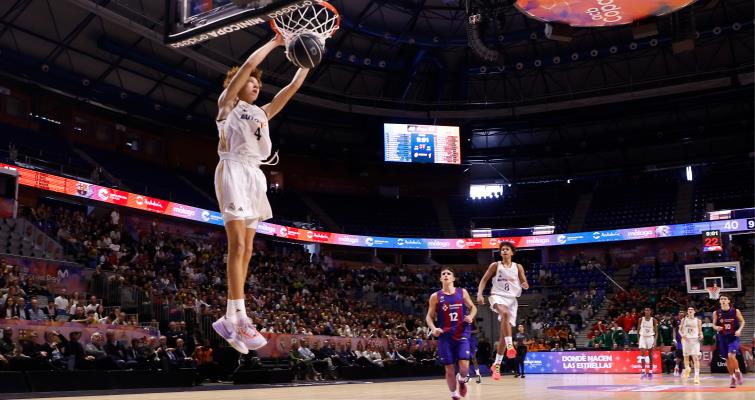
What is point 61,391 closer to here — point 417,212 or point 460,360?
point 460,360

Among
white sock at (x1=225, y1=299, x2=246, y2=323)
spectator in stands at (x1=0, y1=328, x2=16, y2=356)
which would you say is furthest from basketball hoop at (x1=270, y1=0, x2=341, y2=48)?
spectator in stands at (x1=0, y1=328, x2=16, y2=356)

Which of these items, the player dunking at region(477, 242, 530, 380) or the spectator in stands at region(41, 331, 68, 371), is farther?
the spectator in stands at region(41, 331, 68, 371)

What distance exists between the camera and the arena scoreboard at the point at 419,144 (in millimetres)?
40625

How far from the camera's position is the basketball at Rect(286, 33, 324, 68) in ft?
19.2

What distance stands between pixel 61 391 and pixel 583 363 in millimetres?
20320

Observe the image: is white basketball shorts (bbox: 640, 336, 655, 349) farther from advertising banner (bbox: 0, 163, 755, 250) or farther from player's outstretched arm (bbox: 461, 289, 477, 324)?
advertising banner (bbox: 0, 163, 755, 250)

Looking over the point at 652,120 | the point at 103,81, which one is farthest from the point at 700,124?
the point at 103,81

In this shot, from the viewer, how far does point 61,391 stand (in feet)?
49.0

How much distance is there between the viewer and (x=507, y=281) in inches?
508

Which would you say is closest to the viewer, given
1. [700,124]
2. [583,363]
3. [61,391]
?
[61,391]

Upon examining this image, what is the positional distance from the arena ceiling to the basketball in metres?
22.2

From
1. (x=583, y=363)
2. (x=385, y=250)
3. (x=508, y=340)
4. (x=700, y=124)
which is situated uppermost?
(x=700, y=124)

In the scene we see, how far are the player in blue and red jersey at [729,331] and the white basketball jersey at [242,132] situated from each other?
1364 cm

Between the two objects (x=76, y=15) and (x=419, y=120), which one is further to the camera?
(x=419, y=120)
